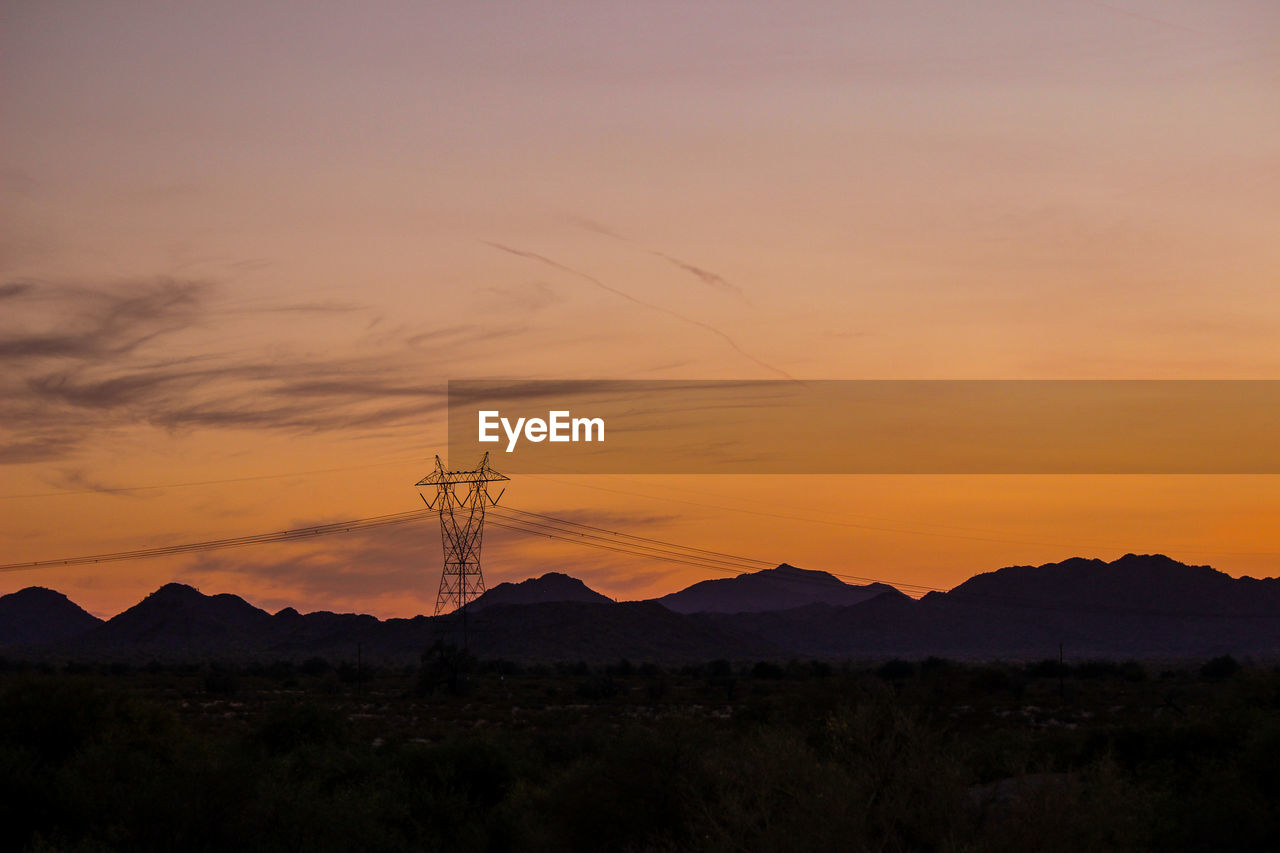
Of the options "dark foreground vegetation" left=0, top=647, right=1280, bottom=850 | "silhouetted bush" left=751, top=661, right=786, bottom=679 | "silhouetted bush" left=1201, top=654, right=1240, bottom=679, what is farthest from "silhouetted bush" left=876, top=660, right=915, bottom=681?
"dark foreground vegetation" left=0, top=647, right=1280, bottom=850

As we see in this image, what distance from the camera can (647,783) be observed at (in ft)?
111

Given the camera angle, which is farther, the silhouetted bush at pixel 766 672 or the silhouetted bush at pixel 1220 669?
the silhouetted bush at pixel 766 672

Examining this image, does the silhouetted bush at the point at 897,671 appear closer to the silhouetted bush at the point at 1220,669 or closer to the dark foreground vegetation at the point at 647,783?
the silhouetted bush at the point at 1220,669

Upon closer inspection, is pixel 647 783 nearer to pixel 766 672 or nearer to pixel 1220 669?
pixel 766 672

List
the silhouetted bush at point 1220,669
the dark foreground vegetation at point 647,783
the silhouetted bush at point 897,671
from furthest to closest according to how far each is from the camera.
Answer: the silhouetted bush at point 897,671, the silhouetted bush at point 1220,669, the dark foreground vegetation at point 647,783

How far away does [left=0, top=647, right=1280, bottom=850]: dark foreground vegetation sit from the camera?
81.3 feet

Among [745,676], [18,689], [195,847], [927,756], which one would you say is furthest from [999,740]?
[745,676]

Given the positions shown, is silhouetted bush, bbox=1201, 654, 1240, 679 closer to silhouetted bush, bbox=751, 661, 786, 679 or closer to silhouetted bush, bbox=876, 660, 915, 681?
silhouetted bush, bbox=876, 660, 915, 681

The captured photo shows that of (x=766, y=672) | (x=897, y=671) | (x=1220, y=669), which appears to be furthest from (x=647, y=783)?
(x=1220, y=669)

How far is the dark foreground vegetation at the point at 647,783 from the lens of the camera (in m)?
24.8

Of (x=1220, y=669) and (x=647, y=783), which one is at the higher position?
(x=647, y=783)

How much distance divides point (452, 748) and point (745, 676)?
8944cm

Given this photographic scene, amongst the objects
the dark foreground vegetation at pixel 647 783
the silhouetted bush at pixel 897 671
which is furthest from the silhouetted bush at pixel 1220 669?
the dark foreground vegetation at pixel 647 783

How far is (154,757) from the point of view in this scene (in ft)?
142
